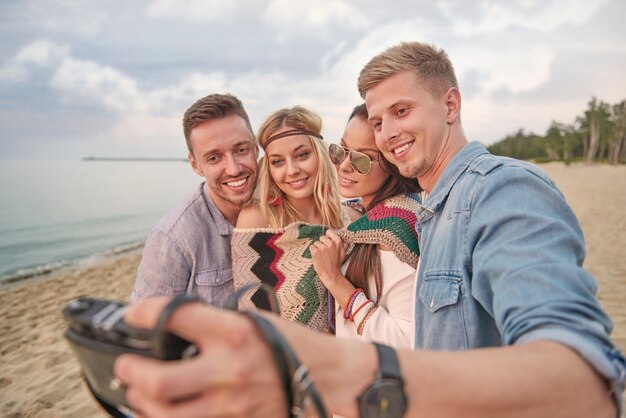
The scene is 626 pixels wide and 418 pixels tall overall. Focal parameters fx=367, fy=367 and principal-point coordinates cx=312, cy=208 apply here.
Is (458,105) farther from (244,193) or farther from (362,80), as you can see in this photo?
(244,193)

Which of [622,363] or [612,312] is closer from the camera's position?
[622,363]

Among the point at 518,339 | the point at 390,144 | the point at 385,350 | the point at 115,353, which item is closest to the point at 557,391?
the point at 518,339

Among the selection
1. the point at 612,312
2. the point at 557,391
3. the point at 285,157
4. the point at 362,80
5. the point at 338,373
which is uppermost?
the point at 362,80

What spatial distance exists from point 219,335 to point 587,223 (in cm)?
1684

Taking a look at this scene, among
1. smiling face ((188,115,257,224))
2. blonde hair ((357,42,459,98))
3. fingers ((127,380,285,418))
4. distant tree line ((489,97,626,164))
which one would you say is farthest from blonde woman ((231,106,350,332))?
distant tree line ((489,97,626,164))

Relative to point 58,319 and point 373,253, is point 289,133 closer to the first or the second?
point 373,253

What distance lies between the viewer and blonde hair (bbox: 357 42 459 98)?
94.4 inches

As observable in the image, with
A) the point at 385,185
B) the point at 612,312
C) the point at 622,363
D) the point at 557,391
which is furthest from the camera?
the point at 612,312

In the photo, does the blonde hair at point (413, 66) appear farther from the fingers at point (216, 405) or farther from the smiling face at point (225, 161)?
the fingers at point (216, 405)

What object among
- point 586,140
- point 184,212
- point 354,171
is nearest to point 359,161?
point 354,171

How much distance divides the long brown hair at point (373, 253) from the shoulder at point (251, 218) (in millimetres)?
840

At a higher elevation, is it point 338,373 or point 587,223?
point 338,373

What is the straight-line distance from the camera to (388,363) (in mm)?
838

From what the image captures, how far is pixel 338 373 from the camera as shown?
2.61 feet
